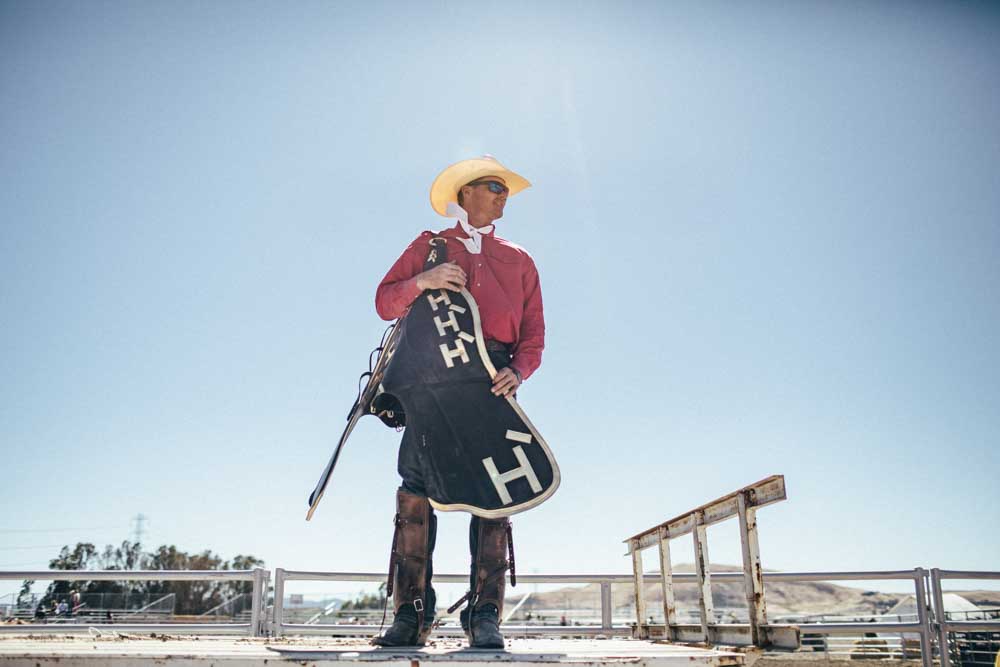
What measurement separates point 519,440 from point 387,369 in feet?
2.32

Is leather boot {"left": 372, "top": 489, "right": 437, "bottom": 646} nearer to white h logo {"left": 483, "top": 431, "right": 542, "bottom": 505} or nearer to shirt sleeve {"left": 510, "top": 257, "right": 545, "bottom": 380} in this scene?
white h logo {"left": 483, "top": 431, "right": 542, "bottom": 505}

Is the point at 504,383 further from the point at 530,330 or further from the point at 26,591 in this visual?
the point at 26,591

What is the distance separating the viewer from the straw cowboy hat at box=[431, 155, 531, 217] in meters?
3.85

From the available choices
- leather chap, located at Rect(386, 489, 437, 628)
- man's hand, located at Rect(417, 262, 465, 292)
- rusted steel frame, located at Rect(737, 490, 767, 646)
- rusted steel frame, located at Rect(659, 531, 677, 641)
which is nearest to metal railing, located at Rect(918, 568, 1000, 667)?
rusted steel frame, located at Rect(659, 531, 677, 641)

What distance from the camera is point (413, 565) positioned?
10.3ft

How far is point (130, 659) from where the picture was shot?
1984 millimetres

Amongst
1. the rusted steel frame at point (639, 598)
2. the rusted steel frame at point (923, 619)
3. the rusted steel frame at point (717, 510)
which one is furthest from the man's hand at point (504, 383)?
the rusted steel frame at point (923, 619)

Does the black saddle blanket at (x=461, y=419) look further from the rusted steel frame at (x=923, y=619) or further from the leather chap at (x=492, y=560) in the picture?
the rusted steel frame at (x=923, y=619)

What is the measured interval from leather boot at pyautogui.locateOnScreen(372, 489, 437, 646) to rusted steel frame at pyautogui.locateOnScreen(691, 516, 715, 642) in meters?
1.12

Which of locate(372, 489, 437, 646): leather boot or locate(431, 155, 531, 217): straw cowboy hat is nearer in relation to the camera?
locate(372, 489, 437, 646): leather boot

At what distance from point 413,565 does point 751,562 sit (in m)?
1.38

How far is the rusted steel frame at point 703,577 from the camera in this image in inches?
119

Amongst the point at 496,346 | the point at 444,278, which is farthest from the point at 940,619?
the point at 444,278

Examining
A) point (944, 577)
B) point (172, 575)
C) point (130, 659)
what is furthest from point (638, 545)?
point (172, 575)
